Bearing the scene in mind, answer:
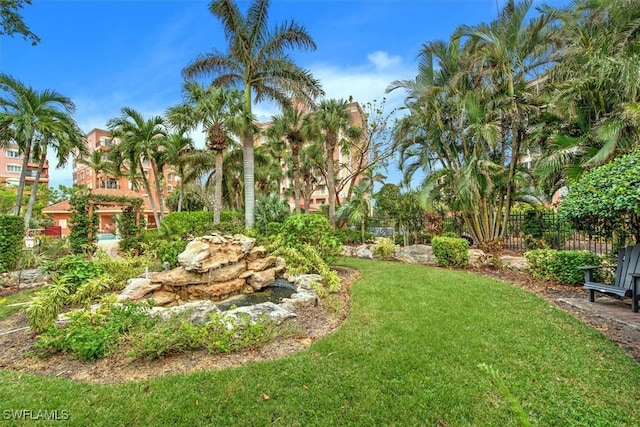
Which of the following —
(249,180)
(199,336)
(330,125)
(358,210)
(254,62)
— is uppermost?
(254,62)

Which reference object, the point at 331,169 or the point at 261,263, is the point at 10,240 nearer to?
the point at 261,263

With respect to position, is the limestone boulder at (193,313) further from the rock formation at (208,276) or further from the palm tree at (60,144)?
the palm tree at (60,144)

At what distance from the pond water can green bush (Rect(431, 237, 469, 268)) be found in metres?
5.29

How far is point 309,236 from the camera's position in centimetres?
847

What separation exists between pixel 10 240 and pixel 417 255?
43.9 ft

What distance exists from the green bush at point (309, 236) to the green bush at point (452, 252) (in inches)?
141

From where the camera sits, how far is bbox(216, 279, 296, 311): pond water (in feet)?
20.1

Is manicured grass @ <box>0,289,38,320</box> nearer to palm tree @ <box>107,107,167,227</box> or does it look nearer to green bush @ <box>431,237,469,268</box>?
palm tree @ <box>107,107,167,227</box>

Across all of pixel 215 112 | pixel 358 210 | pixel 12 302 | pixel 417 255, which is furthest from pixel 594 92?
pixel 12 302

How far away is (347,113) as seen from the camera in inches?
678

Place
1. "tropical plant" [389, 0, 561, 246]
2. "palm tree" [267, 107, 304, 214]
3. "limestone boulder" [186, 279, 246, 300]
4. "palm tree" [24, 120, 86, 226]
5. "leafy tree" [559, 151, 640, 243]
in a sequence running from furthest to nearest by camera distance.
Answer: "palm tree" [267, 107, 304, 214], "palm tree" [24, 120, 86, 226], "tropical plant" [389, 0, 561, 246], "limestone boulder" [186, 279, 246, 300], "leafy tree" [559, 151, 640, 243]

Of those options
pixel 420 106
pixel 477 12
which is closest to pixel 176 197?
pixel 420 106

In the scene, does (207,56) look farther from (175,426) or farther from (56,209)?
(56,209)

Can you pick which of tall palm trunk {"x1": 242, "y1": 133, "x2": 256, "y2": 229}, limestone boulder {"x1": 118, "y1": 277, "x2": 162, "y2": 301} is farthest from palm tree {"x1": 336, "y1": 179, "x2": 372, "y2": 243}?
limestone boulder {"x1": 118, "y1": 277, "x2": 162, "y2": 301}
